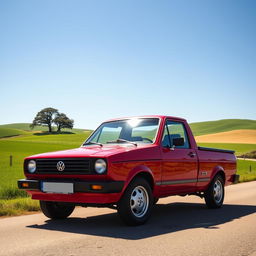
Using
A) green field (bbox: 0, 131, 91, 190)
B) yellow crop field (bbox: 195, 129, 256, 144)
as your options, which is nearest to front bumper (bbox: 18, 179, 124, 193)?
green field (bbox: 0, 131, 91, 190)

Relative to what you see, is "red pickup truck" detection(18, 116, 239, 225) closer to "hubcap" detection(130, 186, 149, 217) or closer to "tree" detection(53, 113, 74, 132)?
"hubcap" detection(130, 186, 149, 217)

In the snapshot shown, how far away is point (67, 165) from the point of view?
6.40 metres

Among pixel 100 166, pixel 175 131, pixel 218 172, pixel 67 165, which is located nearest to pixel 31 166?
pixel 67 165

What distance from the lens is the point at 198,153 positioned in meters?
8.61

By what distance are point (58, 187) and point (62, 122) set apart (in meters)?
120

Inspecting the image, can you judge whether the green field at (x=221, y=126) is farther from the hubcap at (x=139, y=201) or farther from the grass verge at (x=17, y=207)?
the hubcap at (x=139, y=201)

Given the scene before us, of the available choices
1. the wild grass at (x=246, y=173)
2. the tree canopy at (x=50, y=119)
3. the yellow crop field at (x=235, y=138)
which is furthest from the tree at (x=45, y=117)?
the wild grass at (x=246, y=173)

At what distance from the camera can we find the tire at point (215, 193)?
29.6 ft

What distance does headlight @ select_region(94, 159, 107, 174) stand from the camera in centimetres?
608

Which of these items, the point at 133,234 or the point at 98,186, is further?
the point at 98,186

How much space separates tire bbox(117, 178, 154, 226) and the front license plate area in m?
0.80

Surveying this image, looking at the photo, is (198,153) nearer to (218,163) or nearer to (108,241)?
(218,163)

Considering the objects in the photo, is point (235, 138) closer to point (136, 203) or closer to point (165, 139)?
point (165, 139)

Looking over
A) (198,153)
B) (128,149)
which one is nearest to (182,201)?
(198,153)
